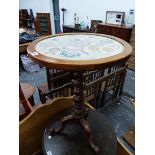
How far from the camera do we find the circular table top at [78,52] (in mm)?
587

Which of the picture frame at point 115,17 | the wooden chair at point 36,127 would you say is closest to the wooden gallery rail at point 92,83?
the wooden chair at point 36,127

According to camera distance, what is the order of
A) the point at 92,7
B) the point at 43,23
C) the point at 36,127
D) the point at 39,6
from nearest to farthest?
1. the point at 36,127
2. the point at 92,7
3. the point at 43,23
4. the point at 39,6

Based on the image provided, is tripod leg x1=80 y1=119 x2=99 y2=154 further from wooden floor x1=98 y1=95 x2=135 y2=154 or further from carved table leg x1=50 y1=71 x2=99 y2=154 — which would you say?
wooden floor x1=98 y1=95 x2=135 y2=154

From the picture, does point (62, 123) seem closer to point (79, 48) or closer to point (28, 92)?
point (79, 48)

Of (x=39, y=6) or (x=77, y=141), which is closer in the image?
(x=77, y=141)

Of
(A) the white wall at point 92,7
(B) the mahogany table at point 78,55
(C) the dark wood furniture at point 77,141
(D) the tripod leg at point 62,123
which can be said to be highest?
(A) the white wall at point 92,7

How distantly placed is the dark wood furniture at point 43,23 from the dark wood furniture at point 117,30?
90.3 inches

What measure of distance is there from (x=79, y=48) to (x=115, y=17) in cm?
297

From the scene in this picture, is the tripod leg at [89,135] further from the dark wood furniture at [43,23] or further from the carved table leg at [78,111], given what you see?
the dark wood furniture at [43,23]

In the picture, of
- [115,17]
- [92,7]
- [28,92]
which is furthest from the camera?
[92,7]

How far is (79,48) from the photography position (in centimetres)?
75

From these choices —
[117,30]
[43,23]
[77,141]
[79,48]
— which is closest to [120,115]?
[77,141]

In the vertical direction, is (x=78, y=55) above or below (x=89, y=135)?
above

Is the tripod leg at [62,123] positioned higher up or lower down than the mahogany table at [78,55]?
lower down
